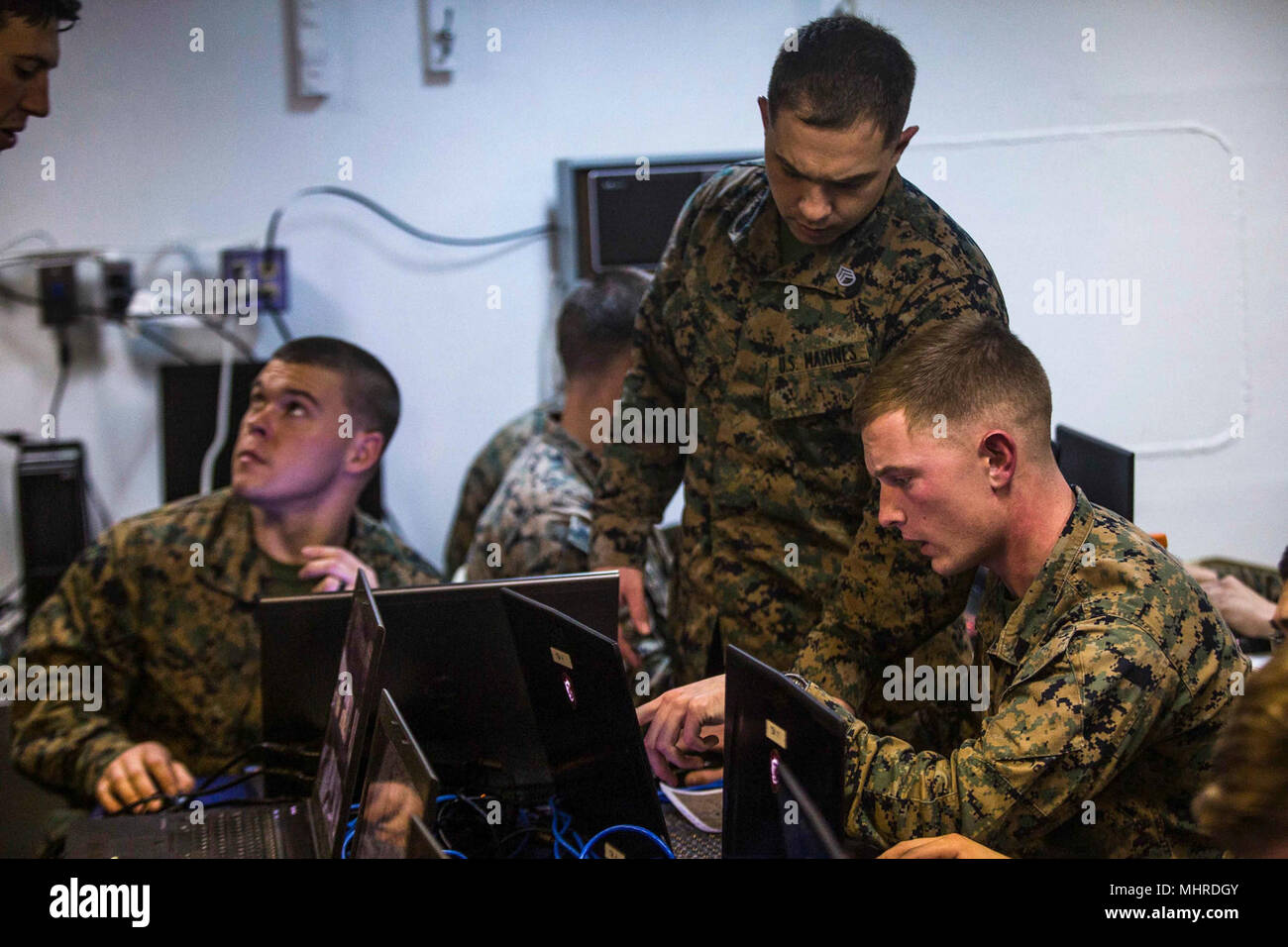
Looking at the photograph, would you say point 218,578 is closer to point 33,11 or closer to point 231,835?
point 231,835

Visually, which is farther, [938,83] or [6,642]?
[6,642]

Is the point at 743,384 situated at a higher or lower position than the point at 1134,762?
higher

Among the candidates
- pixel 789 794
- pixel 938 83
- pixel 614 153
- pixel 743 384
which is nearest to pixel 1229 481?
pixel 938 83

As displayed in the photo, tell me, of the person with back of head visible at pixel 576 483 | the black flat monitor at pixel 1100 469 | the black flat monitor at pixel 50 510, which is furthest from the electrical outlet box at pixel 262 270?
the black flat monitor at pixel 1100 469

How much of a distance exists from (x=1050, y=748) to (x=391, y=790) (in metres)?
0.64

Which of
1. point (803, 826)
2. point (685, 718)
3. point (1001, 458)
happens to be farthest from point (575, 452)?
point (803, 826)

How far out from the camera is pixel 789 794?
3.27 feet

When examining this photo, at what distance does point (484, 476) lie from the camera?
3.02 metres

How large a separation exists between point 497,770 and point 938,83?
2.31 metres

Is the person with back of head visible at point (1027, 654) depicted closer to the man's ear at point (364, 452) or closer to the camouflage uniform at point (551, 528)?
the camouflage uniform at point (551, 528)

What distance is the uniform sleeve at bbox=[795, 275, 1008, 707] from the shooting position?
61.4 inches

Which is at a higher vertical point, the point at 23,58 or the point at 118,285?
the point at 23,58

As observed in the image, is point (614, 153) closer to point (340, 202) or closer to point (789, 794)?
point (340, 202)

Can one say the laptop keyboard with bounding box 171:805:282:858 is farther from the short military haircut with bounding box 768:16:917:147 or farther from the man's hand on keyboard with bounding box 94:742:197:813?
the short military haircut with bounding box 768:16:917:147
